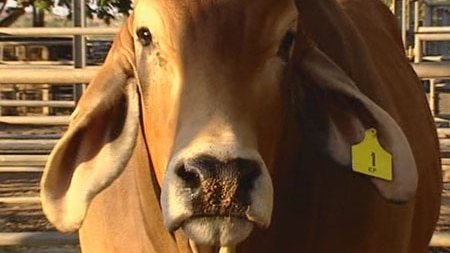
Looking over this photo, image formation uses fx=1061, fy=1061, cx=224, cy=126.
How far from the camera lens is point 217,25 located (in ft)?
8.60

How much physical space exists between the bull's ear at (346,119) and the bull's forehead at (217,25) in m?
0.34

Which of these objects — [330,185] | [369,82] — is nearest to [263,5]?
[330,185]

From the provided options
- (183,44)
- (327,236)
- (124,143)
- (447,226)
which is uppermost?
(183,44)

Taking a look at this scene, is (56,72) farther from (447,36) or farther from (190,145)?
(447,36)

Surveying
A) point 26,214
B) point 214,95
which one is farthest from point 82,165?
point 26,214

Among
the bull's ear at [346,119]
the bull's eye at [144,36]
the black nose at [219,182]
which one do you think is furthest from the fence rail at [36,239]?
the black nose at [219,182]

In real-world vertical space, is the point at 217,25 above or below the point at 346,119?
above

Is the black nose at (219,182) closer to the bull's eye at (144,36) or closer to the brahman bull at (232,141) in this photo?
the brahman bull at (232,141)

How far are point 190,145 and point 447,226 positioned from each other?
5.00 metres

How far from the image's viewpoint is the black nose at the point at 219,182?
92.4 inches

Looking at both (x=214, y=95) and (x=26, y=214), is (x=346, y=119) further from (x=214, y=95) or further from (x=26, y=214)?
(x=26, y=214)

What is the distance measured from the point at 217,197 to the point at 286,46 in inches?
25.1

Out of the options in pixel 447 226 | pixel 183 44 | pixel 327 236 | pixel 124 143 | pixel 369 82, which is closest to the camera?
pixel 183 44

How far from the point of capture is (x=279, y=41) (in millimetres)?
2781
